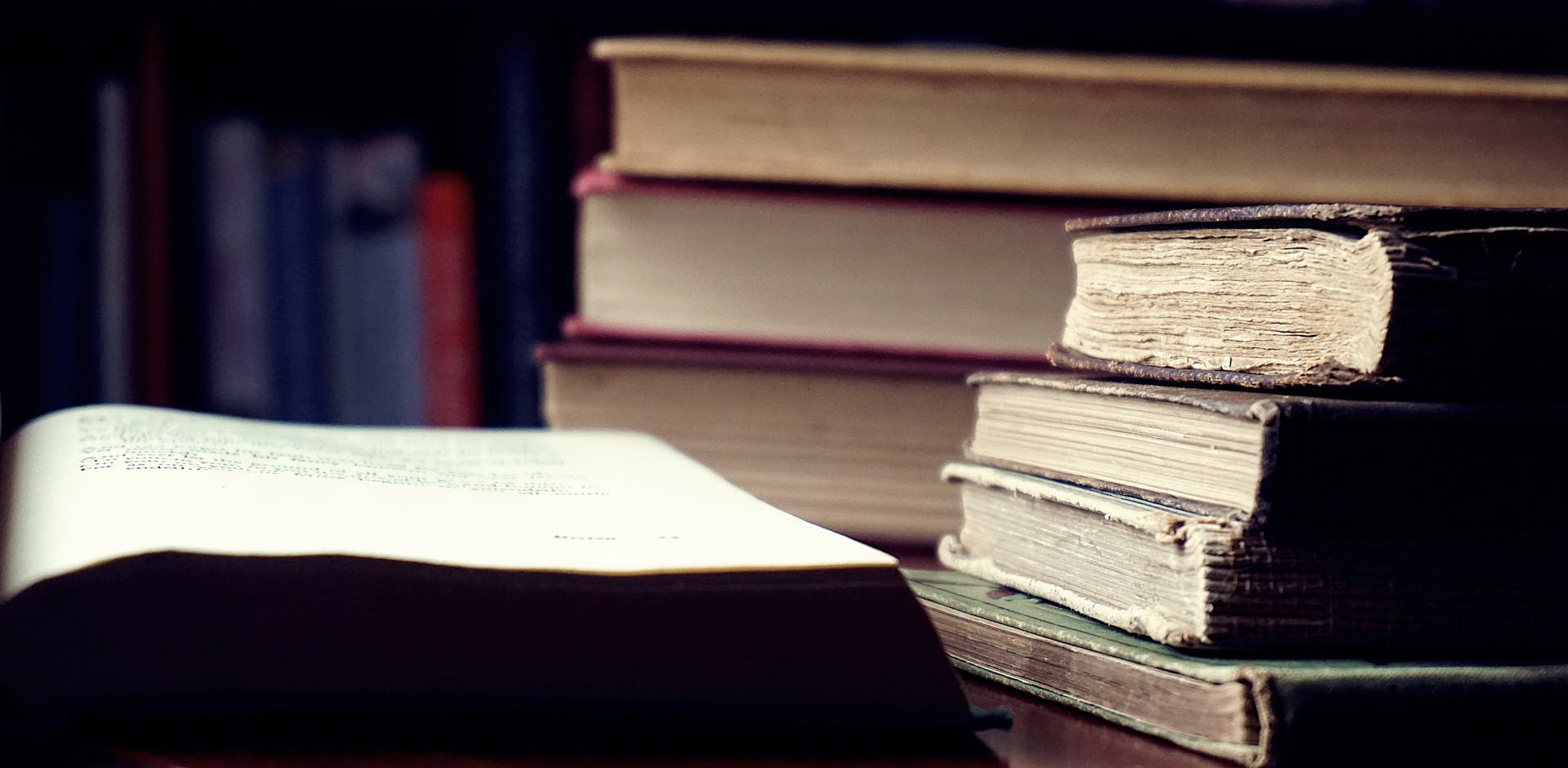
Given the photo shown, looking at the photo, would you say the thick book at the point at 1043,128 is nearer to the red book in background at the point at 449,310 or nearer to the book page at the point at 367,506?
the book page at the point at 367,506

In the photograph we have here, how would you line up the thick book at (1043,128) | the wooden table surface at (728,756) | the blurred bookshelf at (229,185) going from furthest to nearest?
the blurred bookshelf at (229,185)
the thick book at (1043,128)
the wooden table surface at (728,756)

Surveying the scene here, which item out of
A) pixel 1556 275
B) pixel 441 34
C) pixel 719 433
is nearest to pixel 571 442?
pixel 719 433

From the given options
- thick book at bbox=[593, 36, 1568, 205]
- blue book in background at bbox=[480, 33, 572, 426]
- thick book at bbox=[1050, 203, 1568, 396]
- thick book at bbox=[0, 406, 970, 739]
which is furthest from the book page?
blue book in background at bbox=[480, 33, 572, 426]

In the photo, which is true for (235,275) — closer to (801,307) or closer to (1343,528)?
(801,307)

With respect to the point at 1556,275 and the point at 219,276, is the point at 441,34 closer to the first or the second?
the point at 219,276

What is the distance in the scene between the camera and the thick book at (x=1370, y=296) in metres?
0.40

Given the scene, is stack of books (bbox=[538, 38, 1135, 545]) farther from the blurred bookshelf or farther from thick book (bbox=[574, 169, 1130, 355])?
the blurred bookshelf

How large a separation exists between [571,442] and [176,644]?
333mm

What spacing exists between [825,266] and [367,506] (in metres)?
0.42

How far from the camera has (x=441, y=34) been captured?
131cm

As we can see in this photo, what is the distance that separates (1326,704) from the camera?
375mm

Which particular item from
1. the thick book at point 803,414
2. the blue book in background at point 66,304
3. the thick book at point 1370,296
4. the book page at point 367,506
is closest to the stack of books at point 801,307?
the thick book at point 803,414

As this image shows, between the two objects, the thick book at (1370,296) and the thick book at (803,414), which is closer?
the thick book at (1370,296)

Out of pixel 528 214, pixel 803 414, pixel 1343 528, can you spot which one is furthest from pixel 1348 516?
pixel 528 214
